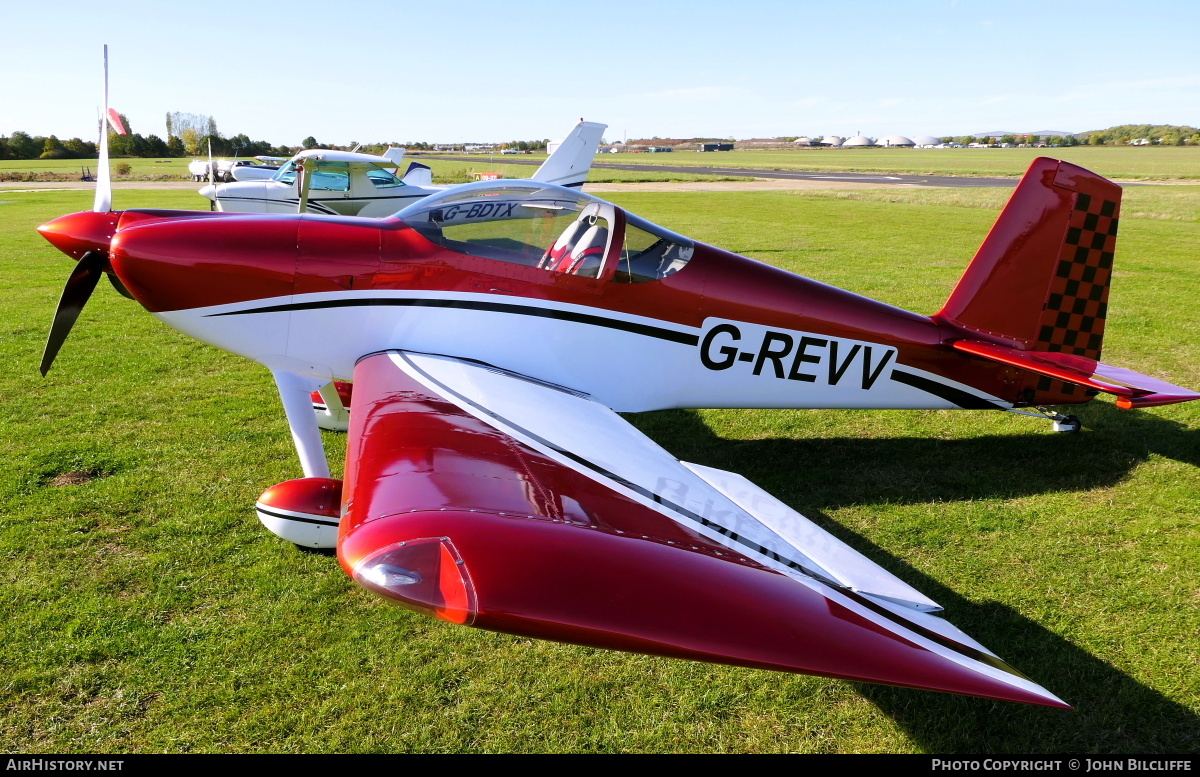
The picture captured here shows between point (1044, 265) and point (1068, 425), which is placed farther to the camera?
point (1068, 425)

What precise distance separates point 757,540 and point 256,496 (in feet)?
11.2

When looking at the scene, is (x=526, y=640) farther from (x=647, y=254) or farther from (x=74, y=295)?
(x=74, y=295)

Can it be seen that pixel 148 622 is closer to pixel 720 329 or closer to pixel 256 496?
pixel 256 496

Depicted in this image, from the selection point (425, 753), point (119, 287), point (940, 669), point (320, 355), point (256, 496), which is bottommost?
point (425, 753)

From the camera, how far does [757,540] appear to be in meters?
2.84

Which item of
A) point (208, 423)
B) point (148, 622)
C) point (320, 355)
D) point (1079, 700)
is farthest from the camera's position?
point (208, 423)

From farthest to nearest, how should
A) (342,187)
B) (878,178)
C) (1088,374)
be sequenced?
(878,178)
(342,187)
(1088,374)

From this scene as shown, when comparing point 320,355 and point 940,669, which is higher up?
point 320,355

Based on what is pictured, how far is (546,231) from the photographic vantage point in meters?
4.45

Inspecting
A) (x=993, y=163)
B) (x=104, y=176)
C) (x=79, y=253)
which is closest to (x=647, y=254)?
(x=79, y=253)

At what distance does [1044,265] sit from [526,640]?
14.8 feet

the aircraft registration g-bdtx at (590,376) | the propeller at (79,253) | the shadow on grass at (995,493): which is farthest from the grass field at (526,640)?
the propeller at (79,253)

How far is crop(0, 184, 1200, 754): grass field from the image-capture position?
115 inches
